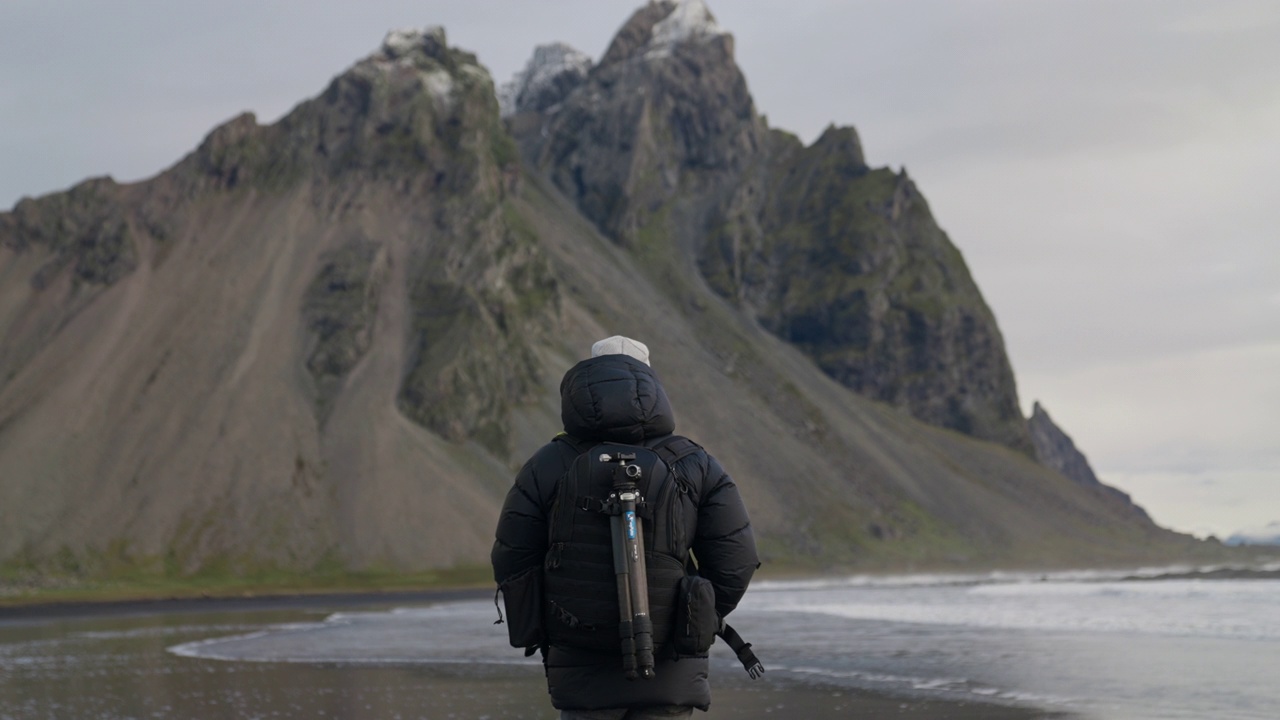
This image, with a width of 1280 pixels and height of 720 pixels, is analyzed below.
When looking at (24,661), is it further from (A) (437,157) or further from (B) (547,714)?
(A) (437,157)

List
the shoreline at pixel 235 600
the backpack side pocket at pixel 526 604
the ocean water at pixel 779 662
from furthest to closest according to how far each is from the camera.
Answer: the shoreline at pixel 235 600, the ocean water at pixel 779 662, the backpack side pocket at pixel 526 604

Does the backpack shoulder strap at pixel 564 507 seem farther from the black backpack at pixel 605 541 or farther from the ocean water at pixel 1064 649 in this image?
the ocean water at pixel 1064 649

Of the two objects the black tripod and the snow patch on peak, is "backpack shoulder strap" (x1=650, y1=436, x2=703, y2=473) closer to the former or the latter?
the black tripod

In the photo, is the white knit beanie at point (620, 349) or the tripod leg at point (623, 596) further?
the white knit beanie at point (620, 349)

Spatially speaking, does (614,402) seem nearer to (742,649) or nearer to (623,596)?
(623,596)

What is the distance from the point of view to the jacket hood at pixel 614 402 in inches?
275

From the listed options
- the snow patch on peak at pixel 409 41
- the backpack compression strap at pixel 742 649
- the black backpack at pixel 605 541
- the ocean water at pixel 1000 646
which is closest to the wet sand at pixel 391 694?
the ocean water at pixel 1000 646

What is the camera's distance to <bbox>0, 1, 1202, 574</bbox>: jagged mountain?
10775cm

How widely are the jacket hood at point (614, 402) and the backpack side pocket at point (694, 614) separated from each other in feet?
A: 2.66

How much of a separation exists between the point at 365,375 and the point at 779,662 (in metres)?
99.8

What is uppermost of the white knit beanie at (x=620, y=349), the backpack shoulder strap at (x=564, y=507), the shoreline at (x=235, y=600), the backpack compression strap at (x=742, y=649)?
the white knit beanie at (x=620, y=349)

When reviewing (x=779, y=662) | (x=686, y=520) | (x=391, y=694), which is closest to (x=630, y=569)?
(x=686, y=520)

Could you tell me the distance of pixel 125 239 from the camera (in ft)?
451

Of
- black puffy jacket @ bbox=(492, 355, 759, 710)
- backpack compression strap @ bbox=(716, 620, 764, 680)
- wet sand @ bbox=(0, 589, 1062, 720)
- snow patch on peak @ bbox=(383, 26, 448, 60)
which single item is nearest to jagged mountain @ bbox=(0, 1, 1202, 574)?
snow patch on peak @ bbox=(383, 26, 448, 60)
